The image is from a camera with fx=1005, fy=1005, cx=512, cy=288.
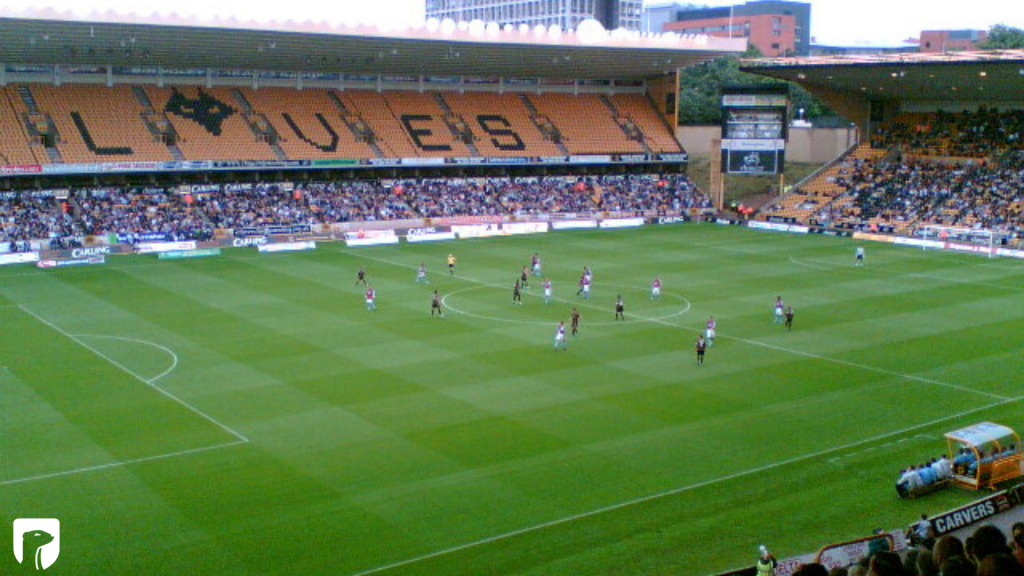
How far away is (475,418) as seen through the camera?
27.7 m

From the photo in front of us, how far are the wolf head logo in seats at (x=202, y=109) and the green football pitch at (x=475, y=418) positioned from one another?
25.2 meters

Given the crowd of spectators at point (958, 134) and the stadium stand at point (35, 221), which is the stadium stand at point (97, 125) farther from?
the crowd of spectators at point (958, 134)

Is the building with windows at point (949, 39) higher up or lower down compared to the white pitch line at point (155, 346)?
higher up

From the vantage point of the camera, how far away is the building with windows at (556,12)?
174250mm

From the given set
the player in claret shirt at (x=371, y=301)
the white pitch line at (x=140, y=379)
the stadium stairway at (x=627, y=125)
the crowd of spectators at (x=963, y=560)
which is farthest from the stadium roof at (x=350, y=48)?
the crowd of spectators at (x=963, y=560)

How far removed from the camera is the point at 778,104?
251 ft

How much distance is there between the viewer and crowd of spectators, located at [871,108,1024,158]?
76875 millimetres

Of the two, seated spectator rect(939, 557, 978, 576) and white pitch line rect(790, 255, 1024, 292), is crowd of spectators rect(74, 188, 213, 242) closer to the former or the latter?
white pitch line rect(790, 255, 1024, 292)

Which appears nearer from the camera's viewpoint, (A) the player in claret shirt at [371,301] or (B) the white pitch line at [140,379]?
(B) the white pitch line at [140,379]

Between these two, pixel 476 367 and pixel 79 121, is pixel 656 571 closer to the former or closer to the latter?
pixel 476 367

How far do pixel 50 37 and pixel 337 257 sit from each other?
70.5 feet

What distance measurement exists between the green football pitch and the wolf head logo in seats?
2522cm

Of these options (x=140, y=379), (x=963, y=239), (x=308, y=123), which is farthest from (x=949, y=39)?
(x=140, y=379)

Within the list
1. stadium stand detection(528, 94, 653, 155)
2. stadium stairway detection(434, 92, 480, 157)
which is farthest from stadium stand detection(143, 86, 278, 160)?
stadium stand detection(528, 94, 653, 155)
